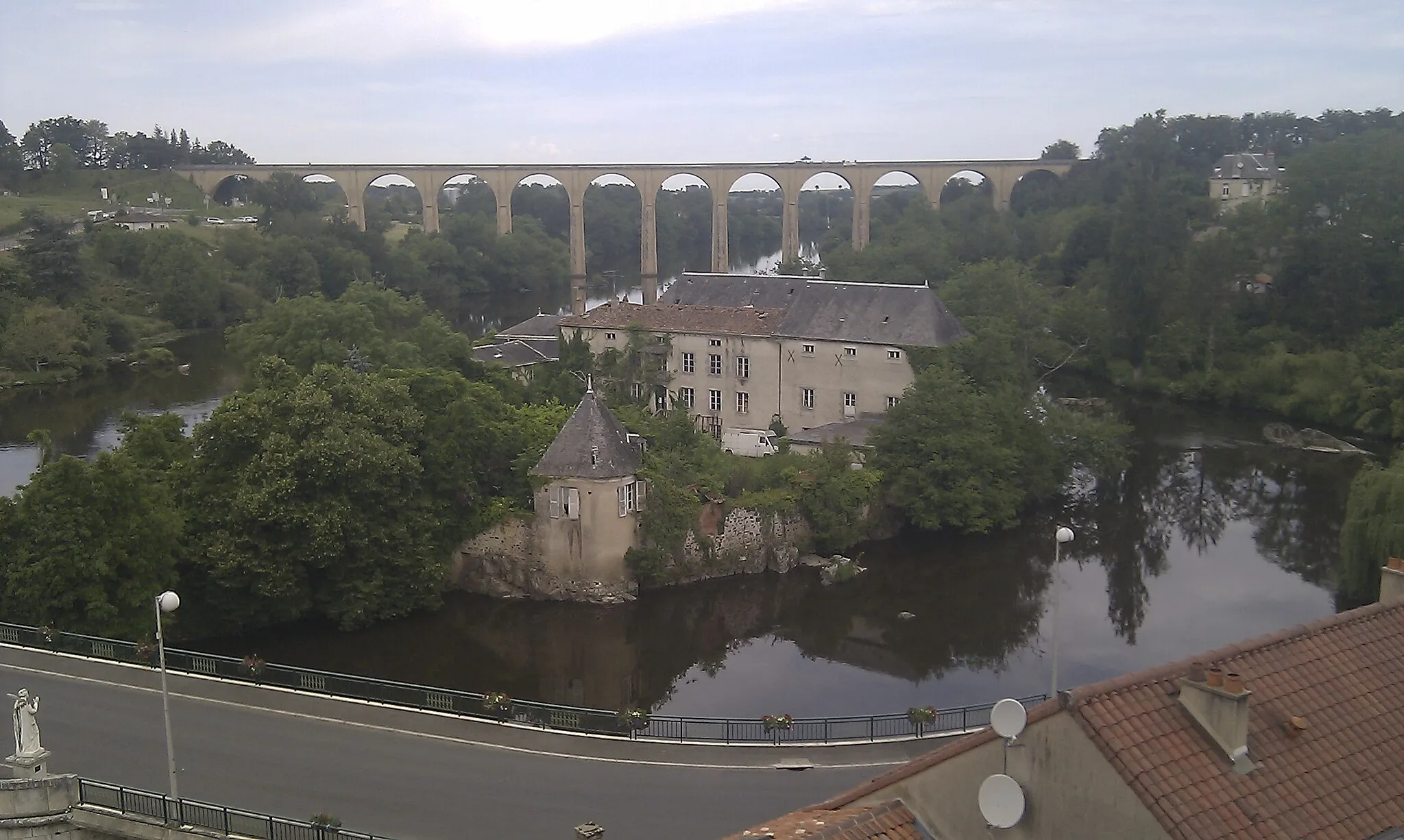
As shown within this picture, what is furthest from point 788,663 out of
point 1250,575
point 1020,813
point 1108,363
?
point 1108,363

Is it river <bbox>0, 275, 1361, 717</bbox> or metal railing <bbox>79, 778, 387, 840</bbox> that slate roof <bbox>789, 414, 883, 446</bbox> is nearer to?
river <bbox>0, 275, 1361, 717</bbox>

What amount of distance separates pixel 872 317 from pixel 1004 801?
40982 millimetres

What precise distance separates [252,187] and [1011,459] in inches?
4588

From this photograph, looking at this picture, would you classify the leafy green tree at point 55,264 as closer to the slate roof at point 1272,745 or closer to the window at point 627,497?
the window at point 627,497

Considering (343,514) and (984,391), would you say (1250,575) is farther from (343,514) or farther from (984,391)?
(343,514)

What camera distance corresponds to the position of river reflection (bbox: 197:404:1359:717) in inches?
1276

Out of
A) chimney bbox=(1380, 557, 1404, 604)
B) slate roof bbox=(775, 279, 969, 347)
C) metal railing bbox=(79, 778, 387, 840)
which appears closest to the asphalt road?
metal railing bbox=(79, 778, 387, 840)

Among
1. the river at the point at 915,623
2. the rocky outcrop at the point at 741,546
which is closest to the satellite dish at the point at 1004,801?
the river at the point at 915,623

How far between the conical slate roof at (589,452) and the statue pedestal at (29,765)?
63.9 feet

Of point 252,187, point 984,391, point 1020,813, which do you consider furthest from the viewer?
point 252,187

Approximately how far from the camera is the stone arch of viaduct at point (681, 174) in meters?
125

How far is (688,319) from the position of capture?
54750mm

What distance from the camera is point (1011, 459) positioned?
1753 inches

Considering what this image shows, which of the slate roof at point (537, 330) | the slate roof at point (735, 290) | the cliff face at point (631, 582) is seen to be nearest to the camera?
the cliff face at point (631, 582)
